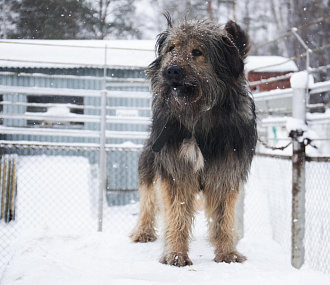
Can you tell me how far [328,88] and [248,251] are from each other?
172 centimetres

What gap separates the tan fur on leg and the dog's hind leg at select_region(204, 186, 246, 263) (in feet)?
2.84

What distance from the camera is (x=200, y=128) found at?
2.76 m

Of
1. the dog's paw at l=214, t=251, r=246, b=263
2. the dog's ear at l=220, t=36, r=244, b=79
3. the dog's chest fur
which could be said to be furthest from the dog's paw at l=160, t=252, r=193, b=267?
the dog's ear at l=220, t=36, r=244, b=79

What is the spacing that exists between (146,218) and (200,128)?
148 cm

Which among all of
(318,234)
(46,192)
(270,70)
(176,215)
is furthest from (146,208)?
(270,70)

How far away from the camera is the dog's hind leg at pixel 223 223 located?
9.69 ft

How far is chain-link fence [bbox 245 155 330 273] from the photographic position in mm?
4629

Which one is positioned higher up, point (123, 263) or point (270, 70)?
point (270, 70)

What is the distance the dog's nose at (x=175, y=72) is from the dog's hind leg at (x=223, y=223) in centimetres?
100

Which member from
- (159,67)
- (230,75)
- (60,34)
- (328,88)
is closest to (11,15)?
(60,34)

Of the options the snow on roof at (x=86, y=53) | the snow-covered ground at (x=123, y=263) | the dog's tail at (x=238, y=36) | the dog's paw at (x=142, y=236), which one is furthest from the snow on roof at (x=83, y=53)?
the dog's tail at (x=238, y=36)

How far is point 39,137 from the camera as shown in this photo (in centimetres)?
1027

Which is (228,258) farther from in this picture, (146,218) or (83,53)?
(83,53)

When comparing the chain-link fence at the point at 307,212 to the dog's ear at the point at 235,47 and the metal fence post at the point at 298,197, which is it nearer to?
the metal fence post at the point at 298,197
